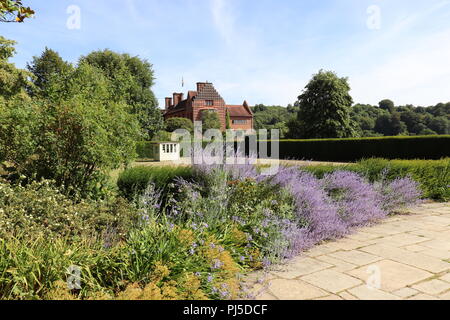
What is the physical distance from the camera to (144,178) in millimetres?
5176

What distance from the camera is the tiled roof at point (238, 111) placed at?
60125 mm

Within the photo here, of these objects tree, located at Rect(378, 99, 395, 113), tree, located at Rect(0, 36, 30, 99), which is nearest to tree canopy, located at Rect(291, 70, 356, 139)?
tree, located at Rect(0, 36, 30, 99)

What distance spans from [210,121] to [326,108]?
Result: 688 inches

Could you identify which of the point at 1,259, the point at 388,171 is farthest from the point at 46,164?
the point at 388,171

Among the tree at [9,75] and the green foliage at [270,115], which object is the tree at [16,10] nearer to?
the tree at [9,75]

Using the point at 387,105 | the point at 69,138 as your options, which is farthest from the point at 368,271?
the point at 387,105

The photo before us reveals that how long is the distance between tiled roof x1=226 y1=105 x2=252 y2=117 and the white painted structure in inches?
1424

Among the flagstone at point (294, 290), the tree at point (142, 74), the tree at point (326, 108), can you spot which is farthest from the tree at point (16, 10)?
the tree at point (326, 108)

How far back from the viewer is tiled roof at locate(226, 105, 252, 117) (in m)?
60.1

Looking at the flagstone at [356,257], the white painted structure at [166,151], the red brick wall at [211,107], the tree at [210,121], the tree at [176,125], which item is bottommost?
the flagstone at [356,257]

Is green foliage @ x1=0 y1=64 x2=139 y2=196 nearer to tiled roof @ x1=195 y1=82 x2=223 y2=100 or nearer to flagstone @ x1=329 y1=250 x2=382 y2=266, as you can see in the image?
flagstone @ x1=329 y1=250 x2=382 y2=266

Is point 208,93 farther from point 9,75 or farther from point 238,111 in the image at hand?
point 9,75

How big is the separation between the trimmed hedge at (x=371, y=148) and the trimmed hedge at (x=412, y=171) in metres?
7.26

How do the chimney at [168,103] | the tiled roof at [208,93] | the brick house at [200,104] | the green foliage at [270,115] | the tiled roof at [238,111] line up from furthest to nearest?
the green foliage at [270,115]
the chimney at [168,103]
the tiled roof at [238,111]
the tiled roof at [208,93]
the brick house at [200,104]
